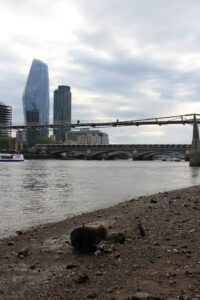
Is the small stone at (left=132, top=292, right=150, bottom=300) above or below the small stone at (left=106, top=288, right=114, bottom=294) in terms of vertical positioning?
above

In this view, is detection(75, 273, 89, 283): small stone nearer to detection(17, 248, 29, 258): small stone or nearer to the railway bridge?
detection(17, 248, 29, 258): small stone

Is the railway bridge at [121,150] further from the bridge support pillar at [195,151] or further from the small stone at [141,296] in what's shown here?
the small stone at [141,296]

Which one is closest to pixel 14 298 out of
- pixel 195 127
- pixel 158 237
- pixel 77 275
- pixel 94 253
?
pixel 77 275

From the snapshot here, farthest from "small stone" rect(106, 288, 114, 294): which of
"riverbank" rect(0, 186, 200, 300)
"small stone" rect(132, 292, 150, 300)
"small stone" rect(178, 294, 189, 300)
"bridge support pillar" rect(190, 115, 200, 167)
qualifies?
"bridge support pillar" rect(190, 115, 200, 167)

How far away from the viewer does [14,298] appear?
547 cm

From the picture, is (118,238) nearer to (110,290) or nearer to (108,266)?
(108,266)

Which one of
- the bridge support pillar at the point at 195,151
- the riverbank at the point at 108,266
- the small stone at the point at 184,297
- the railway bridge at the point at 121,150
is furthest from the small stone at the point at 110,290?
the railway bridge at the point at 121,150

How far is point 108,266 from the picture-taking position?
6.67 metres

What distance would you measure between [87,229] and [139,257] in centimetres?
116

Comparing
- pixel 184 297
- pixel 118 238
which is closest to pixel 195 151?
pixel 118 238

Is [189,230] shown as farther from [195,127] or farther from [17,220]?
[195,127]

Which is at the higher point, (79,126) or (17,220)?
(79,126)

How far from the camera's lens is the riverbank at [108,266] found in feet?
18.2

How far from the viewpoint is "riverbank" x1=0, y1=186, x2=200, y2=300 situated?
5.56 metres
